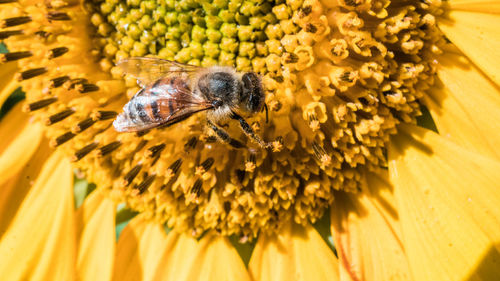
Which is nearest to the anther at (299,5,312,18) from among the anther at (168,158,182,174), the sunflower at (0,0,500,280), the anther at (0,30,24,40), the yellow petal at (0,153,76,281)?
the sunflower at (0,0,500,280)

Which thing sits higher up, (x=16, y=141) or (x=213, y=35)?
(x=213, y=35)

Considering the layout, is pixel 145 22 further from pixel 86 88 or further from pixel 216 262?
pixel 216 262

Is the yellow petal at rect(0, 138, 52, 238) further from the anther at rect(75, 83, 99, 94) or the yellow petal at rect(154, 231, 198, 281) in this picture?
the yellow petal at rect(154, 231, 198, 281)

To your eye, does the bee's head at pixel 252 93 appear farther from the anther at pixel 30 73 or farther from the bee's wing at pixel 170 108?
the anther at pixel 30 73

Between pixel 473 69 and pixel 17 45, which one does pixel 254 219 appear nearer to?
pixel 473 69

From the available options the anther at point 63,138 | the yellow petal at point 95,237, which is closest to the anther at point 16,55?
the anther at point 63,138

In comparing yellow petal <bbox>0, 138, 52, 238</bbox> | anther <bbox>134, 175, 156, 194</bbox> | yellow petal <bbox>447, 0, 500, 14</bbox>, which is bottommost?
yellow petal <bbox>0, 138, 52, 238</bbox>

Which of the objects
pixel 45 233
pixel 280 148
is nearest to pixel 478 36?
pixel 280 148
